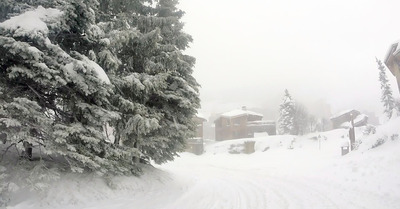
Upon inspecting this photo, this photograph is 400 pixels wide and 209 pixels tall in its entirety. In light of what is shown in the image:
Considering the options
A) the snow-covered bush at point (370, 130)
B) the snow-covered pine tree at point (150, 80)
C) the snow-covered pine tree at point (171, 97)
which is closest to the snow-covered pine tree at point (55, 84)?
the snow-covered pine tree at point (150, 80)

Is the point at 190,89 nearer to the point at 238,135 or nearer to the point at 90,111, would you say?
the point at 90,111

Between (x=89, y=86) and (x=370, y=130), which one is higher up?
(x=89, y=86)

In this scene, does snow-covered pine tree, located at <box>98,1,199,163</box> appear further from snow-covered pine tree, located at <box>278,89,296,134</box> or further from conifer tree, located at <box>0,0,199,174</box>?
snow-covered pine tree, located at <box>278,89,296,134</box>

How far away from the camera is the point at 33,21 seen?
6.96 metres

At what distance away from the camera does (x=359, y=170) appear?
13500mm

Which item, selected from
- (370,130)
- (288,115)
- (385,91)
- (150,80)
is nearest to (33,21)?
(150,80)

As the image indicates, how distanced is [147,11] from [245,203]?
989 cm

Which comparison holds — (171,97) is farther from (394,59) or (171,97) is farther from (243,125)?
(243,125)

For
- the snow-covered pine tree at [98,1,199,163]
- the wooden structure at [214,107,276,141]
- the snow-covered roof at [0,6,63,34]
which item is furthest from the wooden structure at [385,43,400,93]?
the wooden structure at [214,107,276,141]

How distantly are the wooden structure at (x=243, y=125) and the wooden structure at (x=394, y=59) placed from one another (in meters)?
33.3

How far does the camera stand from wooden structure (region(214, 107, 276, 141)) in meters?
57.3

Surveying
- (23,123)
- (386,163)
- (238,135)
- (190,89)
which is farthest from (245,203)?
(238,135)

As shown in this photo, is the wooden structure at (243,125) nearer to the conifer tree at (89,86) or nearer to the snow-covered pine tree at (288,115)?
the snow-covered pine tree at (288,115)

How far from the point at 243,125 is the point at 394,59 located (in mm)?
35580
